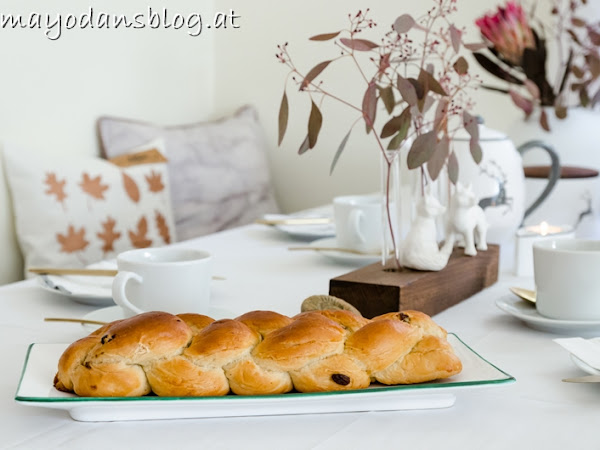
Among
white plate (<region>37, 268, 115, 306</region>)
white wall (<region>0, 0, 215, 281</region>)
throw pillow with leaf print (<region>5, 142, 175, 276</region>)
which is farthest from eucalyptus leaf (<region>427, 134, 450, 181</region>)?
white wall (<region>0, 0, 215, 281</region>)

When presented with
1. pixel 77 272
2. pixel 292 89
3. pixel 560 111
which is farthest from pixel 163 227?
pixel 77 272

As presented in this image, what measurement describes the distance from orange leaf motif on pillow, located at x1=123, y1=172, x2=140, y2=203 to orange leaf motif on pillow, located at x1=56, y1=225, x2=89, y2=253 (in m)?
0.16

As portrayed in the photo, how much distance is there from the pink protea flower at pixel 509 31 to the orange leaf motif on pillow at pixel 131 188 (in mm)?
979

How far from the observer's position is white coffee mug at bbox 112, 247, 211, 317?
2.74 ft

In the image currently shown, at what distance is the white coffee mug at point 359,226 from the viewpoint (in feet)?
4.01

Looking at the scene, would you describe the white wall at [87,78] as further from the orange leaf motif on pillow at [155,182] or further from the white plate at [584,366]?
the white plate at [584,366]

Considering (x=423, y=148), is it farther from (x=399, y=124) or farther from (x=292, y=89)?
(x=292, y=89)

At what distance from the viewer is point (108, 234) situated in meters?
2.12

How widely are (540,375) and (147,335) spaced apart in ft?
1.16

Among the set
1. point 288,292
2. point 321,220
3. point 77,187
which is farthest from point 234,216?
point 288,292

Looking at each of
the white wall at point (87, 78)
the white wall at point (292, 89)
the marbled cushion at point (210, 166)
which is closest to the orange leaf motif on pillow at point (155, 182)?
the marbled cushion at point (210, 166)

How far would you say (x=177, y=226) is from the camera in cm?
239

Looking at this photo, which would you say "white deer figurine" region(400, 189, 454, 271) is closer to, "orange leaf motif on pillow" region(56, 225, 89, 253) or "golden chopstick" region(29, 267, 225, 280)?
"golden chopstick" region(29, 267, 225, 280)

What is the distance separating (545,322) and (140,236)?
148 centimetres
